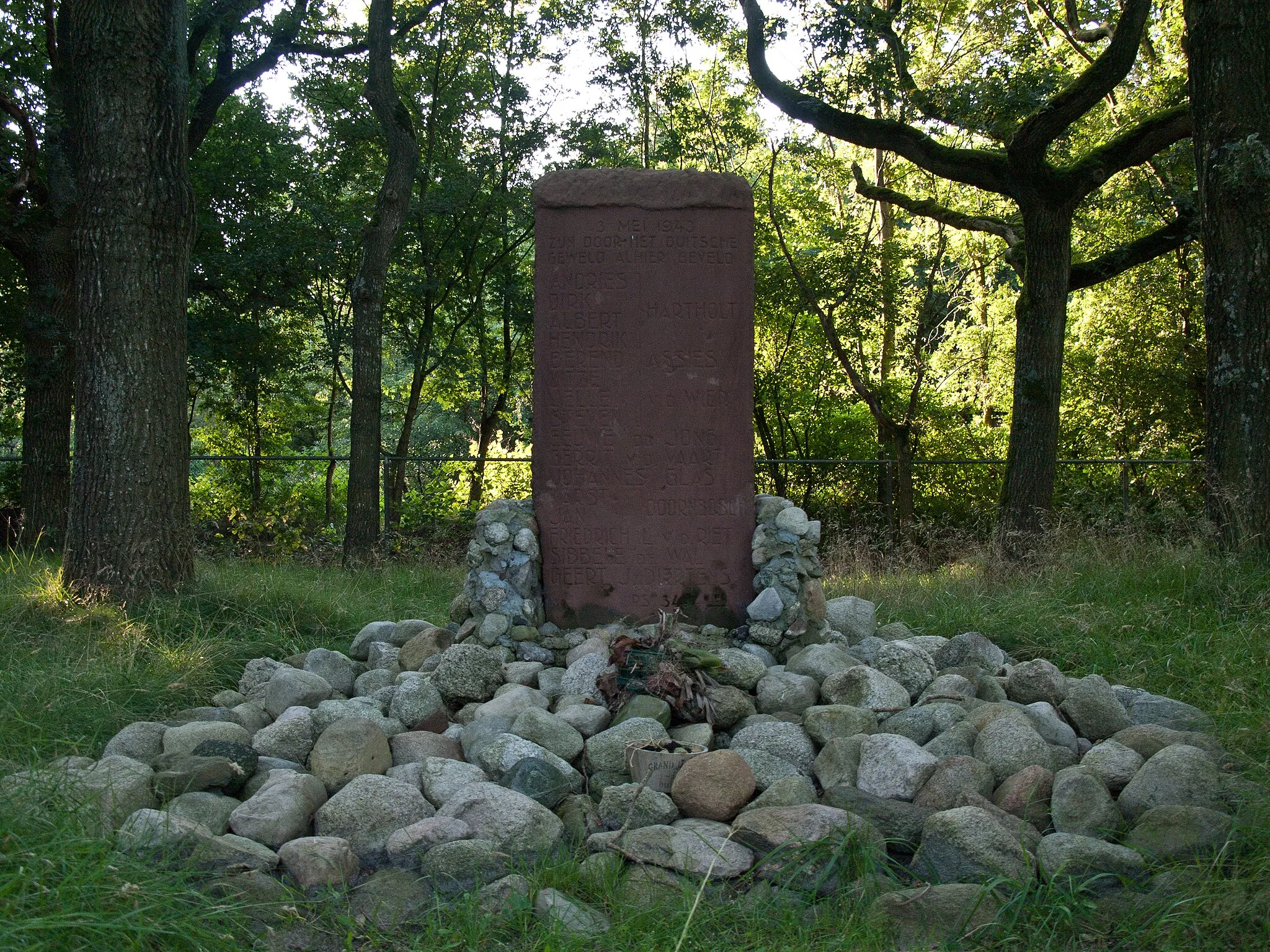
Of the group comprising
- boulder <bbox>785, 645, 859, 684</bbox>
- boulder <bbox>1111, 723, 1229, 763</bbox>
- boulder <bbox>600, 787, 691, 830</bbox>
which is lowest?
boulder <bbox>600, 787, 691, 830</bbox>

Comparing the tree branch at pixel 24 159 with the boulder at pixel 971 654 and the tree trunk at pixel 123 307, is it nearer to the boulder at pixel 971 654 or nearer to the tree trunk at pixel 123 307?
the tree trunk at pixel 123 307

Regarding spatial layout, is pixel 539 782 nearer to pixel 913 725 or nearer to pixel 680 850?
pixel 680 850

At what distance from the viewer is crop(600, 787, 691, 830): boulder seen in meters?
3.32

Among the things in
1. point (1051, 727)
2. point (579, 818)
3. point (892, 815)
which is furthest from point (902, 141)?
point (579, 818)

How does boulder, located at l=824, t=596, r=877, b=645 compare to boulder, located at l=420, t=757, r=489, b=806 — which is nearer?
boulder, located at l=420, t=757, r=489, b=806

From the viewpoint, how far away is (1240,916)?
253 cm

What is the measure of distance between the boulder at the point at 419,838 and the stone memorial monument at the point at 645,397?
2.36 meters

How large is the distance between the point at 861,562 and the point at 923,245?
8.77 metres

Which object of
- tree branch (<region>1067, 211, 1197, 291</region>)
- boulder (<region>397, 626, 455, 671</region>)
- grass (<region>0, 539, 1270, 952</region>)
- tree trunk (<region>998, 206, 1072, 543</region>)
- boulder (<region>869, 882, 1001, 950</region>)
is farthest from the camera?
tree branch (<region>1067, 211, 1197, 291</region>)

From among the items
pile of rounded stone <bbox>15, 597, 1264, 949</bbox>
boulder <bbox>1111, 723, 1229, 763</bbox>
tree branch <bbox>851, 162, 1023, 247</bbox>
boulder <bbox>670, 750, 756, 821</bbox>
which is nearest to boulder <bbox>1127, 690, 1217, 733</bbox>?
pile of rounded stone <bbox>15, 597, 1264, 949</bbox>

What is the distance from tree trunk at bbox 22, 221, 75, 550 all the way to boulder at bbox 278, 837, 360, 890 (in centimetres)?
808

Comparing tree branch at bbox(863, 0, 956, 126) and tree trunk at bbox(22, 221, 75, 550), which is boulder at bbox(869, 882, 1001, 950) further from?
tree trunk at bbox(22, 221, 75, 550)

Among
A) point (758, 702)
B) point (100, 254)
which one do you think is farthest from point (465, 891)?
point (100, 254)

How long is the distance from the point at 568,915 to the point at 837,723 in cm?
161
